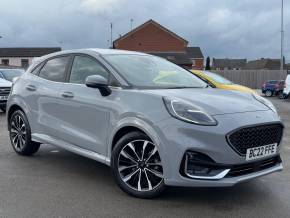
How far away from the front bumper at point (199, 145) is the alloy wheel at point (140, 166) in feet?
0.64

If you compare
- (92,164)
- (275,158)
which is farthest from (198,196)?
(92,164)

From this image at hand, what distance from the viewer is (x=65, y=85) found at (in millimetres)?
5945

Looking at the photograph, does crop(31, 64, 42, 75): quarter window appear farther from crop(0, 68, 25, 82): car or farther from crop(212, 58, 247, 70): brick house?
crop(212, 58, 247, 70): brick house

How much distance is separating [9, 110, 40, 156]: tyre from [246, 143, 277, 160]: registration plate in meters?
3.54

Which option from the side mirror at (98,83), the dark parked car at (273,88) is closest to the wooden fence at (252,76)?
the dark parked car at (273,88)

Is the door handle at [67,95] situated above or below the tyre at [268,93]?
above

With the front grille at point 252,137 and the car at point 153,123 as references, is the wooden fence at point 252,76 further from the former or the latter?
the front grille at point 252,137

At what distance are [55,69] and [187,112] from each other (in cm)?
262

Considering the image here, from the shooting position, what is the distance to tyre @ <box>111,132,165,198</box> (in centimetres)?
470

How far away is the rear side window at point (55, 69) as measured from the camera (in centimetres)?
620

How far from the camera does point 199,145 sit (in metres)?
4.32

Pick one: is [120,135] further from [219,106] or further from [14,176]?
[14,176]

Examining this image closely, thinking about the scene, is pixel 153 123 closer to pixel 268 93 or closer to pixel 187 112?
pixel 187 112

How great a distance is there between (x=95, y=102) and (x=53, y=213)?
1429mm
